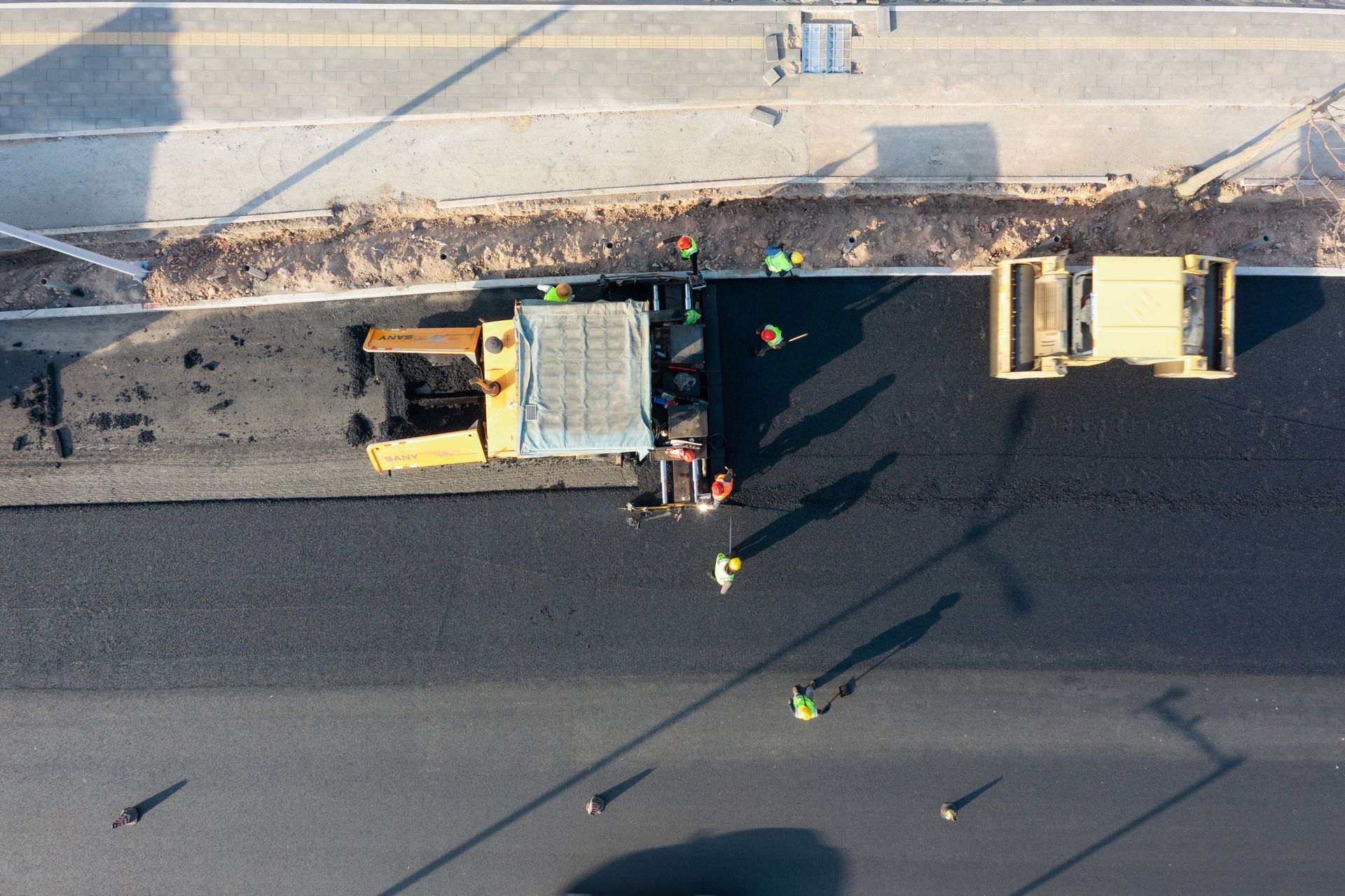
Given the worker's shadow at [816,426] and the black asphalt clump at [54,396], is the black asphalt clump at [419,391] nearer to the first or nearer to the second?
the worker's shadow at [816,426]

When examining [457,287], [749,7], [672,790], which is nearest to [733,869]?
[672,790]

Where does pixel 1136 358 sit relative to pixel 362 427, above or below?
above

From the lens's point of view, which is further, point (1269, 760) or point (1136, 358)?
point (1269, 760)

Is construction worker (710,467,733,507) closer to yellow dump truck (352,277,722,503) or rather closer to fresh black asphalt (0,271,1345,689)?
yellow dump truck (352,277,722,503)

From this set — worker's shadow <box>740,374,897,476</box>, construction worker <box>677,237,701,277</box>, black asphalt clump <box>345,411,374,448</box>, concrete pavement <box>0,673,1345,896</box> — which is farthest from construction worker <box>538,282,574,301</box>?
concrete pavement <box>0,673,1345,896</box>

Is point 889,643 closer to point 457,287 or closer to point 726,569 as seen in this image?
point 726,569

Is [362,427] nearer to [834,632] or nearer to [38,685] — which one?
[38,685]

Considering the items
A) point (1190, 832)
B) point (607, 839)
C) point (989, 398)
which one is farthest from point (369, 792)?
point (1190, 832)

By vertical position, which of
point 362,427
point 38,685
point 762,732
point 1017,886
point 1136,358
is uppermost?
point 1136,358
